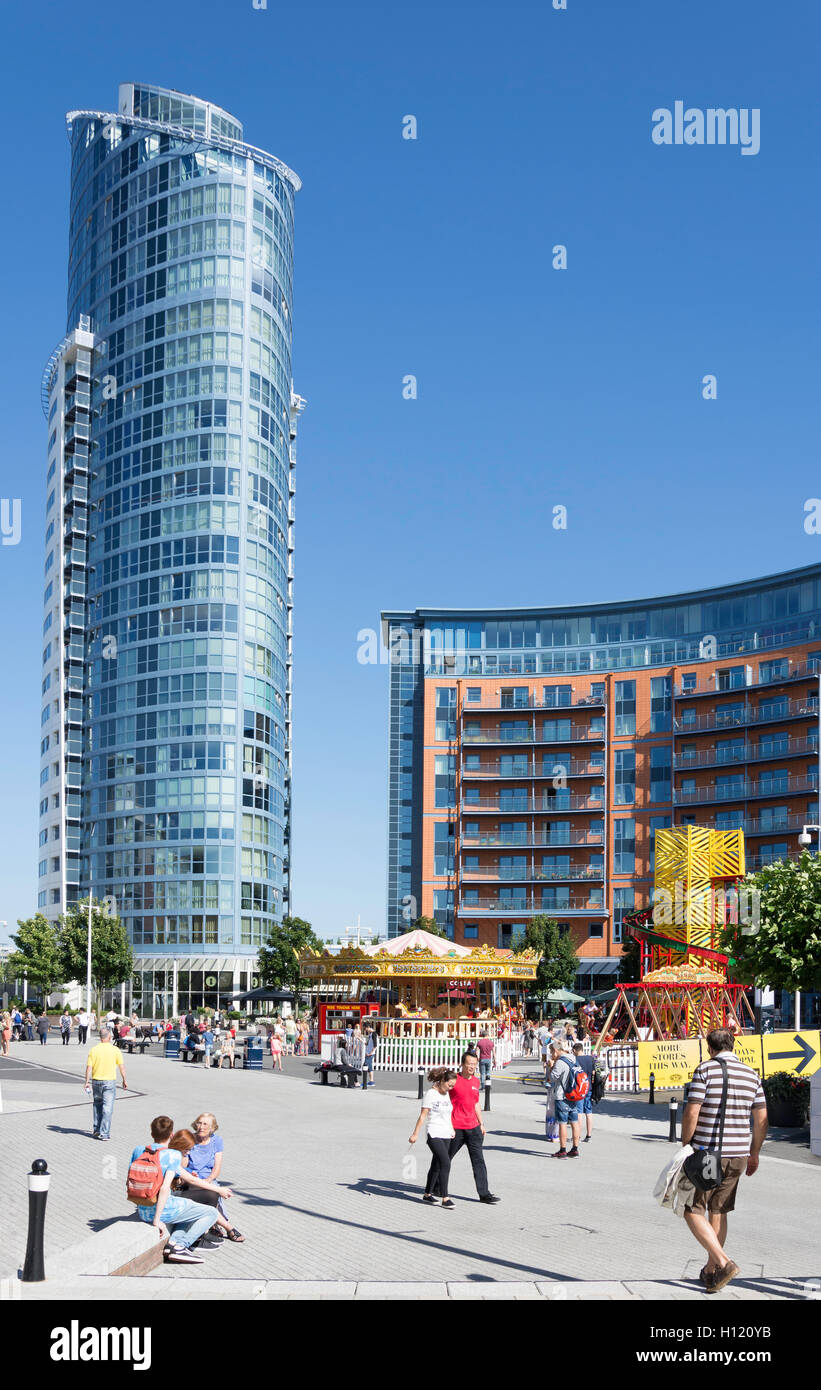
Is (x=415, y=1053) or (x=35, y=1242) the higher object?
(x=35, y=1242)

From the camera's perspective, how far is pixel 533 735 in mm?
92438

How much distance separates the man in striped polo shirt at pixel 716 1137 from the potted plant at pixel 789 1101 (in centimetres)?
1389

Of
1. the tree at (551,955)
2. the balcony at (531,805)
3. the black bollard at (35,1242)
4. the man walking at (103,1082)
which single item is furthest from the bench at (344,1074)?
the balcony at (531,805)

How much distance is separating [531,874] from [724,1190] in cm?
8105

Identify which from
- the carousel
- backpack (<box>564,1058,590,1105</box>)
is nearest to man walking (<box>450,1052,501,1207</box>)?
backpack (<box>564,1058,590,1105</box>)

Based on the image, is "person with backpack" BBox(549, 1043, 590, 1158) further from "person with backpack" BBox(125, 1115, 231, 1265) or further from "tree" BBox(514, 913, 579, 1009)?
"tree" BBox(514, 913, 579, 1009)

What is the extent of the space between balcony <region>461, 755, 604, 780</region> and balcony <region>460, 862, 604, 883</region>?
6.21 m

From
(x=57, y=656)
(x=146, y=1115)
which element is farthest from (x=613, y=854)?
(x=146, y=1115)

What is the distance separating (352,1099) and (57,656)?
84.2 meters

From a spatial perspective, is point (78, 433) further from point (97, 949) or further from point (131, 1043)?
point (131, 1043)

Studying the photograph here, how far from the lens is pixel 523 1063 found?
45250 millimetres

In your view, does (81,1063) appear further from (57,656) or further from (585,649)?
(57,656)

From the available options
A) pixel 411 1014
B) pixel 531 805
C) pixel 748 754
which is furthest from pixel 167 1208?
pixel 531 805

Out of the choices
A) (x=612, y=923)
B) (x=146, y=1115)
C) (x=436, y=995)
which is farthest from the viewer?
(x=612, y=923)
